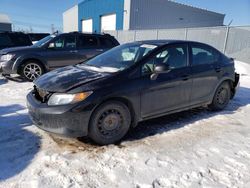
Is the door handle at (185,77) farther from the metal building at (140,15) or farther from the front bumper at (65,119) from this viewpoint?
the metal building at (140,15)

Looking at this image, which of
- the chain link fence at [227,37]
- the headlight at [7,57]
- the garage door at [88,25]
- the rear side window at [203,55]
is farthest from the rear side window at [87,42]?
the garage door at [88,25]

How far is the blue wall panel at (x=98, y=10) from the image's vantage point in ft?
79.9

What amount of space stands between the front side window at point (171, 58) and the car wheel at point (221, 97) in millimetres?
1314

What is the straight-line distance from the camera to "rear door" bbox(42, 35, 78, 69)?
8.57 metres

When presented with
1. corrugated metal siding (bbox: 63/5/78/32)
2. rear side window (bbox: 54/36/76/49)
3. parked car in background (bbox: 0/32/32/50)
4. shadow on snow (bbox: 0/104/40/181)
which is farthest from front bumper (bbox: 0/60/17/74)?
corrugated metal siding (bbox: 63/5/78/32)

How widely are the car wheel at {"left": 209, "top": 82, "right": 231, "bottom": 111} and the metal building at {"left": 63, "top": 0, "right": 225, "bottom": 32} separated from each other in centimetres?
1869

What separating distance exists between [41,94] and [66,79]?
45 cm

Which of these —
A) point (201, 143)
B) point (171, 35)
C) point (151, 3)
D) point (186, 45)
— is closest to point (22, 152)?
point (201, 143)

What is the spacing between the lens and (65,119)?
349 cm

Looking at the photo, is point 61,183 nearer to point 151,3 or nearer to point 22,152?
point 22,152

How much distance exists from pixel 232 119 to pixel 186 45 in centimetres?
181

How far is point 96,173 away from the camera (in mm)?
3125

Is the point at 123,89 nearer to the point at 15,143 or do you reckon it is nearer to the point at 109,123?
the point at 109,123

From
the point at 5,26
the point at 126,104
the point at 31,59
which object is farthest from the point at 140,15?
the point at 5,26
